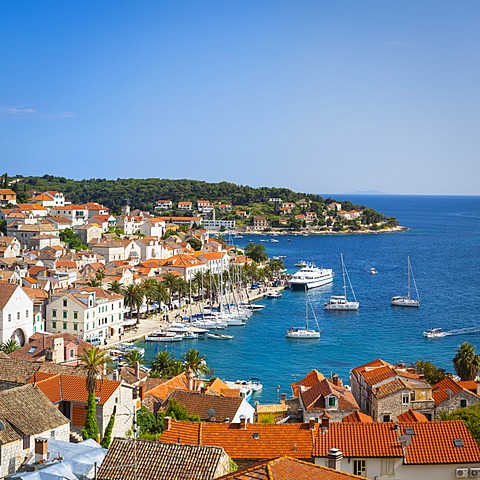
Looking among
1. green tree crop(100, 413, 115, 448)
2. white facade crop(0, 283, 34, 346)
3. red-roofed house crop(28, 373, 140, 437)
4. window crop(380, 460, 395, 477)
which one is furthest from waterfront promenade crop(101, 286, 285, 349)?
window crop(380, 460, 395, 477)

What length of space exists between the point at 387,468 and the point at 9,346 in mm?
31228

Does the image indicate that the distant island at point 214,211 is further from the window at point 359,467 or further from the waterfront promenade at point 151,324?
the window at point 359,467

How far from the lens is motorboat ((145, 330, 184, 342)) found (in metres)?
55.0

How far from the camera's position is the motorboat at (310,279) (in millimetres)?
89375

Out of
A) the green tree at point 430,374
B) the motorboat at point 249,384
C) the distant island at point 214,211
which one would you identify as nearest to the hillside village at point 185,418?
the green tree at point 430,374

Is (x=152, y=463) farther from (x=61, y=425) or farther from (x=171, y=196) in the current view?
(x=171, y=196)

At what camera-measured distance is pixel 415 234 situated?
177500mm

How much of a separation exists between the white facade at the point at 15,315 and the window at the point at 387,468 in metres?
34.0

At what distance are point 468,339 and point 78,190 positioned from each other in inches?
5777

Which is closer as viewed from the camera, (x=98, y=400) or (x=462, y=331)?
(x=98, y=400)

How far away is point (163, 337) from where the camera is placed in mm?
55438

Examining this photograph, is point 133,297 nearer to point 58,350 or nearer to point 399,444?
point 58,350

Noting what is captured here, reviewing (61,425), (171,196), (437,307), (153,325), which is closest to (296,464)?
(61,425)

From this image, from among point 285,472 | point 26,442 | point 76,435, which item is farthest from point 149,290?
point 285,472
